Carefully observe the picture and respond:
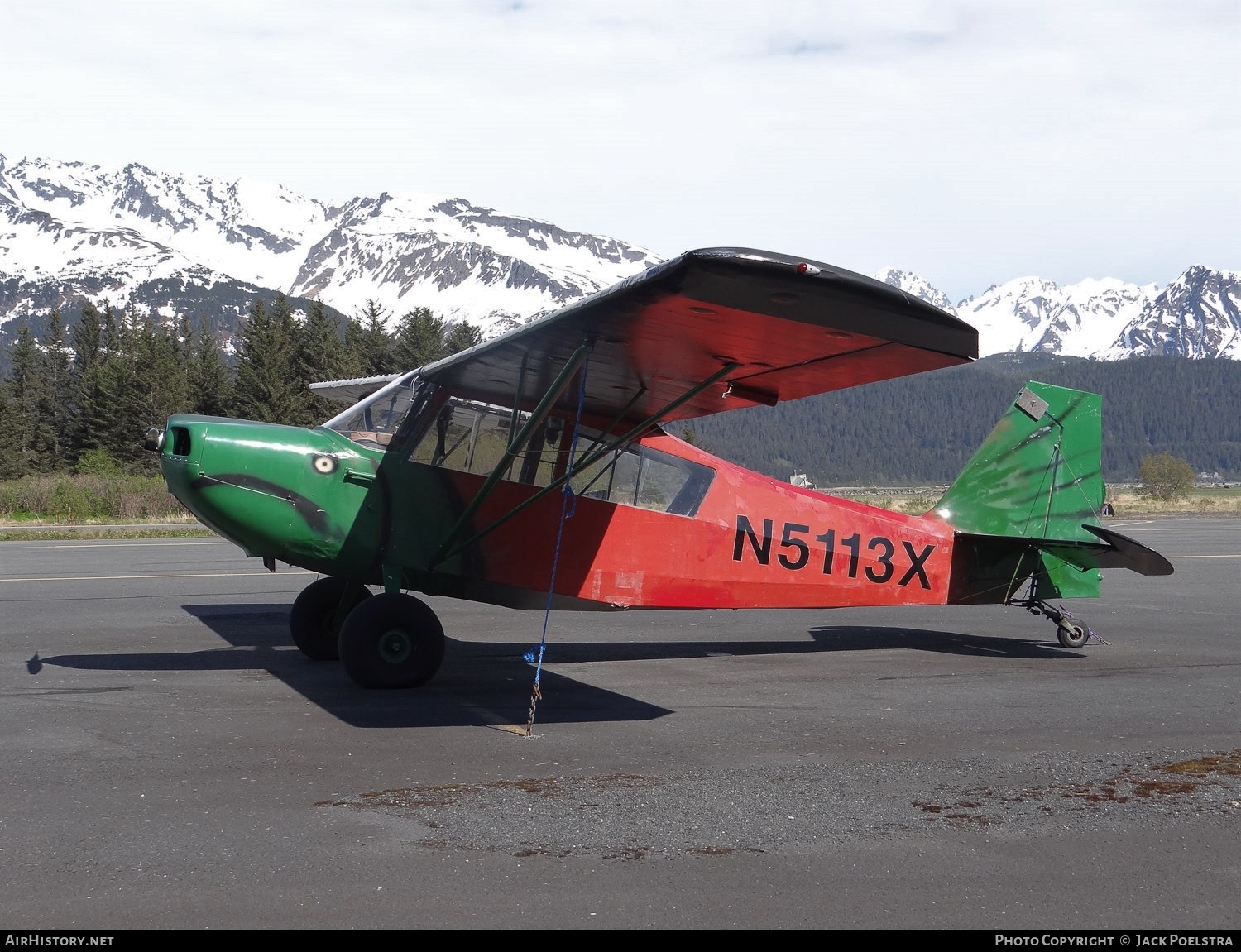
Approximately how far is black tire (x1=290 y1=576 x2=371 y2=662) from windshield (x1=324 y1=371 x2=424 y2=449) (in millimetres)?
1491

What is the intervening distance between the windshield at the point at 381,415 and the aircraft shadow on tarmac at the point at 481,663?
1859mm

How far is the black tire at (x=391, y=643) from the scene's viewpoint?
8.08 metres

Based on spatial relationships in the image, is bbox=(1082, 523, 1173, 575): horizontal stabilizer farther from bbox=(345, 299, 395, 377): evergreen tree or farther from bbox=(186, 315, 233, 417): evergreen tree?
bbox=(345, 299, 395, 377): evergreen tree

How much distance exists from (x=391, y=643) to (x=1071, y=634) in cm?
628

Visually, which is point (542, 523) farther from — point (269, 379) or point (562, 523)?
point (269, 379)

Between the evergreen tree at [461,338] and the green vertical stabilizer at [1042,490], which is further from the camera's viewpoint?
the evergreen tree at [461,338]

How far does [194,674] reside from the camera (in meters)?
8.80

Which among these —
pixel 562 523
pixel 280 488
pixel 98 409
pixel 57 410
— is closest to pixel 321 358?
pixel 98 409

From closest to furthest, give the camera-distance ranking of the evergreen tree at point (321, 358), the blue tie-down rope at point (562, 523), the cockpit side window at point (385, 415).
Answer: the blue tie-down rope at point (562, 523) → the cockpit side window at point (385, 415) → the evergreen tree at point (321, 358)

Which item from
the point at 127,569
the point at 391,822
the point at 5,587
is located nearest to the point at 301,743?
the point at 391,822

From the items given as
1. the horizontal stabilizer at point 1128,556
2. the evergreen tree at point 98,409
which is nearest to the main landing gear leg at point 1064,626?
the horizontal stabilizer at point 1128,556

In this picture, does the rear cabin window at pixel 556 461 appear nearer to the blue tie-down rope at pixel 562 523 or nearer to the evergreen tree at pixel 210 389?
the blue tie-down rope at pixel 562 523

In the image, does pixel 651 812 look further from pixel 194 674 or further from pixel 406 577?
pixel 194 674
